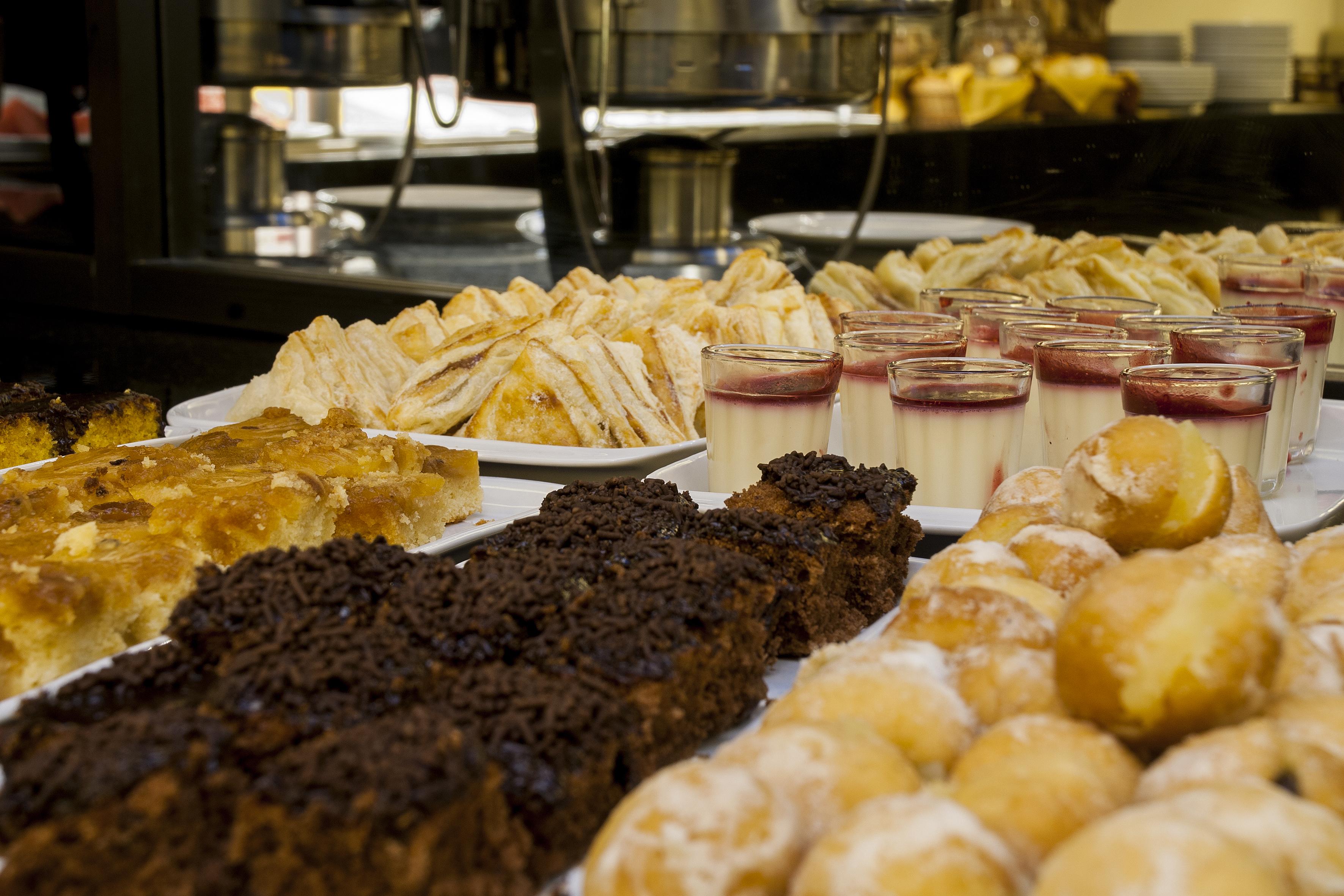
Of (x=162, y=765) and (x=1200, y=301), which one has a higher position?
(x=1200, y=301)

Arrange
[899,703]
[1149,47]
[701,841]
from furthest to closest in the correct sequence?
[1149,47], [899,703], [701,841]

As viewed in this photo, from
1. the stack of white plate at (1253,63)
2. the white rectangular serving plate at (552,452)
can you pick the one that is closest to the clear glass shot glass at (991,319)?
the white rectangular serving plate at (552,452)

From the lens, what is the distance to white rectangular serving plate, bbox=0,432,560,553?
6.48 ft

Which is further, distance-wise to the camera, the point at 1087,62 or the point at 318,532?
the point at 1087,62

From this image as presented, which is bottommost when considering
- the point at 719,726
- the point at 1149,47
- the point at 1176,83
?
the point at 719,726

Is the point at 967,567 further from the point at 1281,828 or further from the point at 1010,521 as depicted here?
the point at 1281,828

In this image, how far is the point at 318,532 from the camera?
6.08ft

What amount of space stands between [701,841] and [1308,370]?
5.92 feet

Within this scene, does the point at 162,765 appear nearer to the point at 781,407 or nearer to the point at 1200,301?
the point at 781,407

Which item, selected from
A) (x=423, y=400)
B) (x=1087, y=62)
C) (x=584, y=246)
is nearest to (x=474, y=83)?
(x=584, y=246)

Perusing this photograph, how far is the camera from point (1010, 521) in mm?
1487

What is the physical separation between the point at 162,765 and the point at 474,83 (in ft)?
11.5

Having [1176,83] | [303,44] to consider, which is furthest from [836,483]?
[1176,83]

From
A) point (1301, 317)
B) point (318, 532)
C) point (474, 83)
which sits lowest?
point (318, 532)
